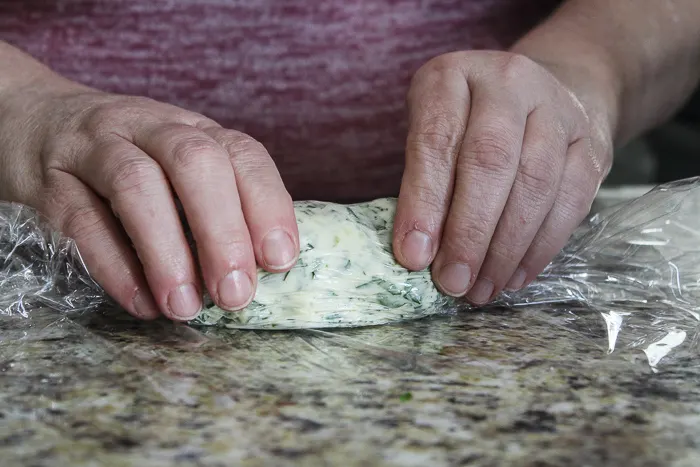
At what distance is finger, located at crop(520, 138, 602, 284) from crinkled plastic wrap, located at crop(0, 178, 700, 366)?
6 centimetres

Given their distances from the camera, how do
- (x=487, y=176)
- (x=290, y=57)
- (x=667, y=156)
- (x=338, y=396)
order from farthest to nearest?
(x=667, y=156) → (x=290, y=57) → (x=487, y=176) → (x=338, y=396)

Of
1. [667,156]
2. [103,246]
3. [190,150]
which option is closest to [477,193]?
[190,150]

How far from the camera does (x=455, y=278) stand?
1.03 m

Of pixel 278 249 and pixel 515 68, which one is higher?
pixel 515 68

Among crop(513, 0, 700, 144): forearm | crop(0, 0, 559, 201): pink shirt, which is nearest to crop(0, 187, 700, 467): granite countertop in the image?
crop(513, 0, 700, 144): forearm

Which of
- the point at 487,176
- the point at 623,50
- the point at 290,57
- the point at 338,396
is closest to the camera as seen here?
the point at 338,396

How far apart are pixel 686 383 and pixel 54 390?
0.70 m

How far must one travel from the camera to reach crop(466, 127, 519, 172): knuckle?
1015 mm

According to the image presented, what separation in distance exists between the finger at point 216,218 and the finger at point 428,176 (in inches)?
8.9

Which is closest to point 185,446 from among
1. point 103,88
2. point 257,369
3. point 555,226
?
point 257,369

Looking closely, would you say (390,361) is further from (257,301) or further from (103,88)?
(103,88)

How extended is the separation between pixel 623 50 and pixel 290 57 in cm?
69

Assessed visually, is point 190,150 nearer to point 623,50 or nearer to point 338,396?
point 338,396

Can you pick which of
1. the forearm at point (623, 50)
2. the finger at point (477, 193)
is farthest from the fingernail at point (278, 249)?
the forearm at point (623, 50)
